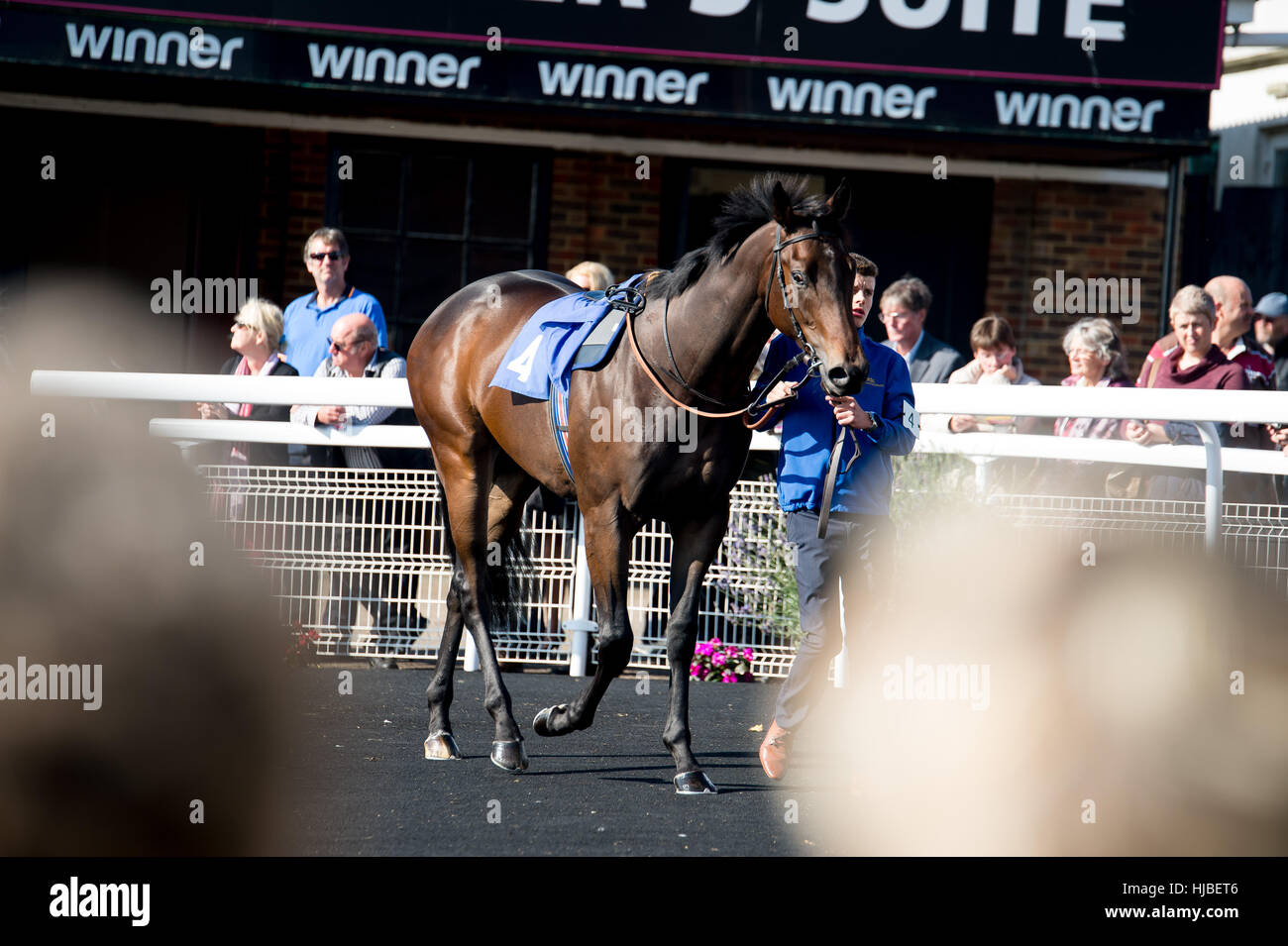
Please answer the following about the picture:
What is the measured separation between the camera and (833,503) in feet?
16.0

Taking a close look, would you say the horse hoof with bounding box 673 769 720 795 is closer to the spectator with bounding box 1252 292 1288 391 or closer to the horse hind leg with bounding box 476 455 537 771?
the horse hind leg with bounding box 476 455 537 771

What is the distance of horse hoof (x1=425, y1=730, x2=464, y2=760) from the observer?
16.9 feet

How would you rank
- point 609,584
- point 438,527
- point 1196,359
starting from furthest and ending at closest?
point 1196,359, point 438,527, point 609,584

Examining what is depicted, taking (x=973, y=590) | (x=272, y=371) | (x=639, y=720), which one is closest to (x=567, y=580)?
(x=639, y=720)

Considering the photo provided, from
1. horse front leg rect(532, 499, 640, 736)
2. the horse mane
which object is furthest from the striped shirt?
the horse mane

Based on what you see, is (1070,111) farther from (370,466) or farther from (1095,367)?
(370,466)

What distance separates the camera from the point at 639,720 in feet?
19.8

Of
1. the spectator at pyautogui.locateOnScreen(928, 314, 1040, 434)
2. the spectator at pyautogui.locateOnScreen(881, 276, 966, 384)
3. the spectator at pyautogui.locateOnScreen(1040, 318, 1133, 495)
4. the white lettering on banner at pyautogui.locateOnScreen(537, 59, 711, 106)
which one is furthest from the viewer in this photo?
the white lettering on banner at pyautogui.locateOnScreen(537, 59, 711, 106)

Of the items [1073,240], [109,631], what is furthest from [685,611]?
[1073,240]

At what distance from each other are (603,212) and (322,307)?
2958 mm
